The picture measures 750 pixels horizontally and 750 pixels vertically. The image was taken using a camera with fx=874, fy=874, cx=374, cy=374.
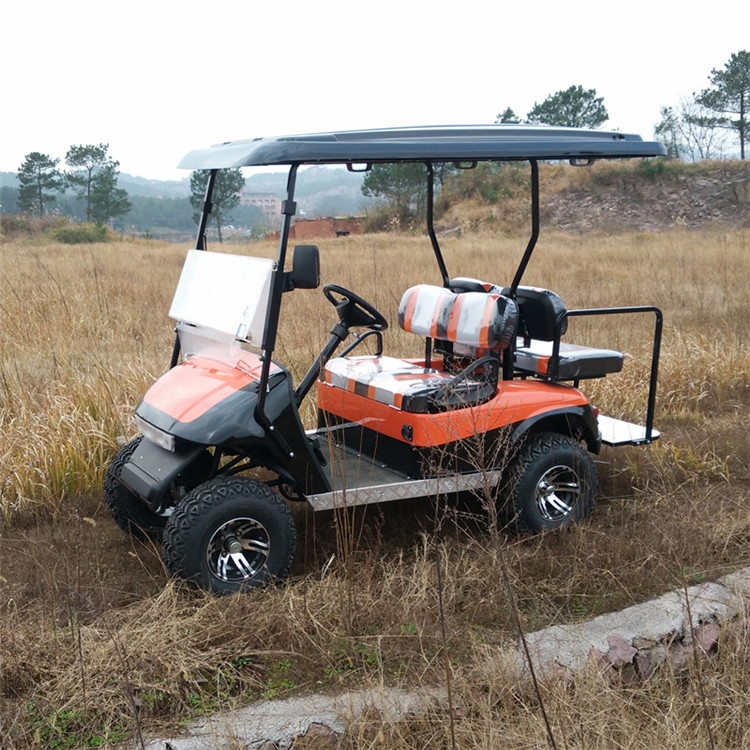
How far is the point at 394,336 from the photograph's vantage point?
8.09 meters

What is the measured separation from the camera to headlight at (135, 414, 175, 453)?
3.66m

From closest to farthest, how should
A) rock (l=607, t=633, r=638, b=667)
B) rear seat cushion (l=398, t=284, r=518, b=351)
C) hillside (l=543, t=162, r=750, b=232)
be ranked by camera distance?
rock (l=607, t=633, r=638, b=667) → rear seat cushion (l=398, t=284, r=518, b=351) → hillside (l=543, t=162, r=750, b=232)

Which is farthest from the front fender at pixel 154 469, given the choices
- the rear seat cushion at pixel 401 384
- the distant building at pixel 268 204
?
the distant building at pixel 268 204

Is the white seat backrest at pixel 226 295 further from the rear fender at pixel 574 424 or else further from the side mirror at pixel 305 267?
the rear fender at pixel 574 424

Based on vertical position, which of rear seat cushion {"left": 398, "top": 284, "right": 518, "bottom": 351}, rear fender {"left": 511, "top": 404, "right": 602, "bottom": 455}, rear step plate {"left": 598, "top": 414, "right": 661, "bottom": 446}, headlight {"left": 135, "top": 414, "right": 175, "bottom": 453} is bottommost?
rear step plate {"left": 598, "top": 414, "right": 661, "bottom": 446}

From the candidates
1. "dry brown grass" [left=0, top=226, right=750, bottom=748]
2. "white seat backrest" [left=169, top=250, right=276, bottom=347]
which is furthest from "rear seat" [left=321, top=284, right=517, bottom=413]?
"white seat backrest" [left=169, top=250, right=276, bottom=347]

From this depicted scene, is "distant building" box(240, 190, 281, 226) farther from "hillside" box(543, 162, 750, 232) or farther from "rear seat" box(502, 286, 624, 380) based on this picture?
"hillside" box(543, 162, 750, 232)

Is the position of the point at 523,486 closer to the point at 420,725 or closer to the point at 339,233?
the point at 420,725

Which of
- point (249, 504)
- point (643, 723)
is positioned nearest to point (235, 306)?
point (249, 504)

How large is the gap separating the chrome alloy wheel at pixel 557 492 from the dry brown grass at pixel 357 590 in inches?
5.7

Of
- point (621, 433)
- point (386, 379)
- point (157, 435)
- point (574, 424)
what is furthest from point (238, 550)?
point (621, 433)

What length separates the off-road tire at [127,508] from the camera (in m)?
4.21

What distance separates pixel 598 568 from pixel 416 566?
2.75 feet

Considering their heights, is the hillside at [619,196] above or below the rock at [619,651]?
above
